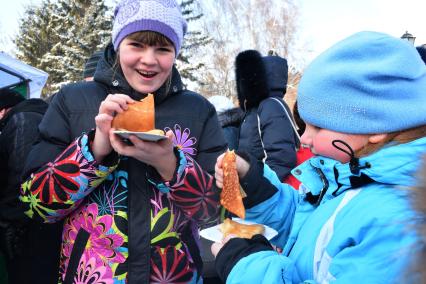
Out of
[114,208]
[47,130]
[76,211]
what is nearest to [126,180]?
[114,208]

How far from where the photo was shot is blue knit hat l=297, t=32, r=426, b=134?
125 cm

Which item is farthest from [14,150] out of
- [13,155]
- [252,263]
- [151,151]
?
[252,263]

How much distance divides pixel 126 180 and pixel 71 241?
32cm

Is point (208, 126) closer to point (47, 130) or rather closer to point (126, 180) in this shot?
point (126, 180)

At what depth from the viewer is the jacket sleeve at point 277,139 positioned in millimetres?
3494

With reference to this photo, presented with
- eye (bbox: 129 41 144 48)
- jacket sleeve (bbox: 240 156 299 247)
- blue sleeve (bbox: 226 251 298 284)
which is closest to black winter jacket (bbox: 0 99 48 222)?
eye (bbox: 129 41 144 48)

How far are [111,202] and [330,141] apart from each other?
0.84 m

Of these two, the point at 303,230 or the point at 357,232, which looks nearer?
the point at 357,232

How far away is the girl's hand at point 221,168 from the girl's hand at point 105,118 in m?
0.40

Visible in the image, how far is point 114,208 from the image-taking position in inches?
61.4

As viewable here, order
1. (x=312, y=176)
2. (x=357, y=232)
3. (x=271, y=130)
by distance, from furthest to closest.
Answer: (x=271, y=130) < (x=312, y=176) < (x=357, y=232)

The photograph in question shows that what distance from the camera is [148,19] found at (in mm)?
1653

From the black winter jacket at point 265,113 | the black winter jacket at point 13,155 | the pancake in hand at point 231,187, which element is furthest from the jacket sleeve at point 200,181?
the black winter jacket at point 265,113

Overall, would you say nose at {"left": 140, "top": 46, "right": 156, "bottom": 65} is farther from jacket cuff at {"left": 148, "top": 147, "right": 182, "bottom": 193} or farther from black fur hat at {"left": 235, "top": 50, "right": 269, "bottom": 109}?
black fur hat at {"left": 235, "top": 50, "right": 269, "bottom": 109}
